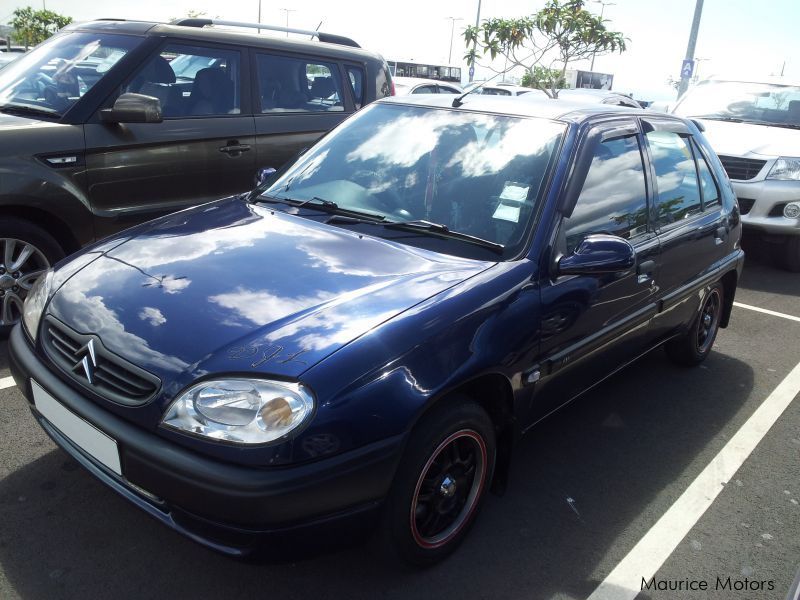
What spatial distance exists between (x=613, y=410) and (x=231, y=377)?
2586 mm

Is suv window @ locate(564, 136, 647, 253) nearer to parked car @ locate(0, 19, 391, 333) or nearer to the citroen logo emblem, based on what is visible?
the citroen logo emblem

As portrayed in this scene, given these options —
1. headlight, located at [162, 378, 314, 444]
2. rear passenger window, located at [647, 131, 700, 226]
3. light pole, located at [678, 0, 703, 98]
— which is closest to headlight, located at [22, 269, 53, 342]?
headlight, located at [162, 378, 314, 444]

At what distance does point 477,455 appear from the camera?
256 centimetres

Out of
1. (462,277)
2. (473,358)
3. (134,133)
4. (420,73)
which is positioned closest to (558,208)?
(462,277)

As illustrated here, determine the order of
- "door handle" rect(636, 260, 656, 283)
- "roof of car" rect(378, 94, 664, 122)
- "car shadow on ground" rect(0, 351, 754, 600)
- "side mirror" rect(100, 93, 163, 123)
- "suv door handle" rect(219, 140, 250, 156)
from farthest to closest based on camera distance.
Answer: "suv door handle" rect(219, 140, 250, 156) → "side mirror" rect(100, 93, 163, 123) → "door handle" rect(636, 260, 656, 283) → "roof of car" rect(378, 94, 664, 122) → "car shadow on ground" rect(0, 351, 754, 600)

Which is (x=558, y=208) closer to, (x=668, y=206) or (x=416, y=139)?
(x=416, y=139)

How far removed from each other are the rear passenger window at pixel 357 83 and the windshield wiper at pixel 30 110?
2.41 metres

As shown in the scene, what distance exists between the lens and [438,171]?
120 inches

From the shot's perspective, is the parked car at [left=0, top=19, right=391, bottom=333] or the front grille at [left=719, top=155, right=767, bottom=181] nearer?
the parked car at [left=0, top=19, right=391, bottom=333]

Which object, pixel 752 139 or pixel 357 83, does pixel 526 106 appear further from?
pixel 752 139

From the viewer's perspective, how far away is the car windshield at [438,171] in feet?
9.30

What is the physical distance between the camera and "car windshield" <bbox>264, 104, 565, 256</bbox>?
9.30 feet

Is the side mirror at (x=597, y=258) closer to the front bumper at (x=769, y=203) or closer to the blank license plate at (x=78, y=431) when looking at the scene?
the blank license plate at (x=78, y=431)

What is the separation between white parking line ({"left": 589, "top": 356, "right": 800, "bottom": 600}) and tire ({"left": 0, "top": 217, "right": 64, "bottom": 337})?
3483mm
